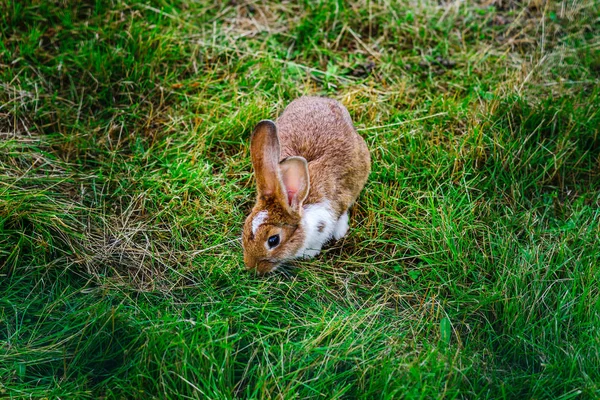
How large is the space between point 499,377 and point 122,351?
1970 millimetres

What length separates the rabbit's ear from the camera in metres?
3.84

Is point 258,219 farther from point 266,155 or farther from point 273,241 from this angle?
point 266,155

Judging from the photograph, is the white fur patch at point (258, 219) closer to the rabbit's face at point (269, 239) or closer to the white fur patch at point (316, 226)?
the rabbit's face at point (269, 239)

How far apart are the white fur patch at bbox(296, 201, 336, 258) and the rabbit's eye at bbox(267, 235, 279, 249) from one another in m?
0.21

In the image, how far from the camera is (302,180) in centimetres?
392

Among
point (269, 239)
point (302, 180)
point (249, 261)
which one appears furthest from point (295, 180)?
point (249, 261)

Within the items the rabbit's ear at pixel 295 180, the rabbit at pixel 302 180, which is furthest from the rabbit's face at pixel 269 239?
the rabbit's ear at pixel 295 180

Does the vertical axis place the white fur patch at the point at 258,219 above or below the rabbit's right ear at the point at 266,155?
below

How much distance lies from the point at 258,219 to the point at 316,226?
A: 16.8 inches

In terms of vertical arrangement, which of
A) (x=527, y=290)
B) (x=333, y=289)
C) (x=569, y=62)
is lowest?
(x=333, y=289)

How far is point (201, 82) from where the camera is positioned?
16.9 feet

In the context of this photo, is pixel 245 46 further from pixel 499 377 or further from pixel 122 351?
pixel 499 377

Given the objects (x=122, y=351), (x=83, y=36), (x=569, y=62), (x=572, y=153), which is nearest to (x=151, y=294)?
(x=122, y=351)

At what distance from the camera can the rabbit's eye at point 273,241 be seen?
3.85 metres
